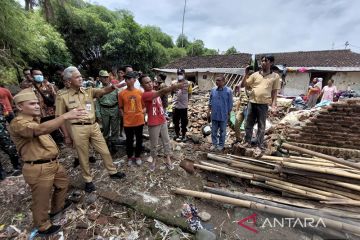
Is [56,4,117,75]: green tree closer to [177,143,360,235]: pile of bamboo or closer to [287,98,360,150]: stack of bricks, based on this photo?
[287,98,360,150]: stack of bricks

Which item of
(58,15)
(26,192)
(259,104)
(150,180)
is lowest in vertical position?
(26,192)

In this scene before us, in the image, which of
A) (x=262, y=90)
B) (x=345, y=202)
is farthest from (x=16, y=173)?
(x=345, y=202)

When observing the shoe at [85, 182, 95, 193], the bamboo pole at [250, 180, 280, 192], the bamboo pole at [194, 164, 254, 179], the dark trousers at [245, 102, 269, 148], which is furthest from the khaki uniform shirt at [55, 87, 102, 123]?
the dark trousers at [245, 102, 269, 148]

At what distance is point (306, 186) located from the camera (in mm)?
3422

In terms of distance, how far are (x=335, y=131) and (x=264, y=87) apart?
1.73 metres

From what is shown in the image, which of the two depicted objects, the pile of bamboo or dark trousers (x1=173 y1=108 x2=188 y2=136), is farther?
dark trousers (x1=173 y1=108 x2=188 y2=136)

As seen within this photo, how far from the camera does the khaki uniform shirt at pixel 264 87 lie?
4410mm

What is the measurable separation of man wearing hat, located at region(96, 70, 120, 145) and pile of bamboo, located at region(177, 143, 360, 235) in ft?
7.47

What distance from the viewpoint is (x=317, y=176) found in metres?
3.38

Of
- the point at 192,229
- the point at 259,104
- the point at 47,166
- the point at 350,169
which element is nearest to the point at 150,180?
the point at 192,229

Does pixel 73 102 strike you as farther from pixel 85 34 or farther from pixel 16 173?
pixel 85 34

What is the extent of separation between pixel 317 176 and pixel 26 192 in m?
4.93

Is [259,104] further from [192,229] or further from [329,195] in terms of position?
[192,229]

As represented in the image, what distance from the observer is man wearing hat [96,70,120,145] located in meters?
4.67
